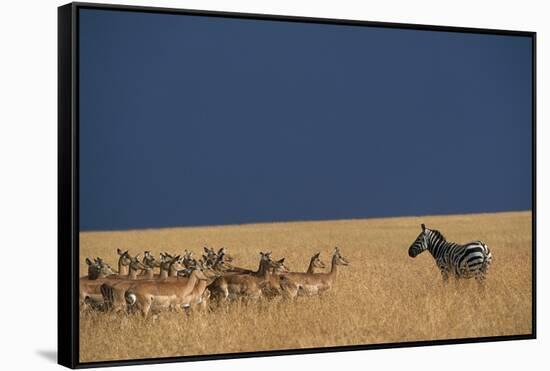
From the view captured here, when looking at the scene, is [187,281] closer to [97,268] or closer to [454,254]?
[97,268]

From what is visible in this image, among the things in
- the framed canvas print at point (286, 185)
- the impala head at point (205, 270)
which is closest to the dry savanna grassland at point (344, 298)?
the framed canvas print at point (286, 185)

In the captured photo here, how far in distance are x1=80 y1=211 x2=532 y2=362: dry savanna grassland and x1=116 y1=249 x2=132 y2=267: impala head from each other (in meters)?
0.05

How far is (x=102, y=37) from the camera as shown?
12.7m

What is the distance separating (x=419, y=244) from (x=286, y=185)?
5.18 ft

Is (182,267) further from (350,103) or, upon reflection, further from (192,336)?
(350,103)

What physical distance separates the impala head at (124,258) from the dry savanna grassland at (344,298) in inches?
2.0

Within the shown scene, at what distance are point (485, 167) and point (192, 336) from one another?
3.50m

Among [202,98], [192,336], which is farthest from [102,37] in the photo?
[192,336]

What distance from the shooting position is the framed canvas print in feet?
41.8

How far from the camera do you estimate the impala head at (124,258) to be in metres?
12.8

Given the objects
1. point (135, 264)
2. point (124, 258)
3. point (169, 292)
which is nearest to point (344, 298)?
point (169, 292)

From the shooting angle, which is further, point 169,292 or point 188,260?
point 188,260

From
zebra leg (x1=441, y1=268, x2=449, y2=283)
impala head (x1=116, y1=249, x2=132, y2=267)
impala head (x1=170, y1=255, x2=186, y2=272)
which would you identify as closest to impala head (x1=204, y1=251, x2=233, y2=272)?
impala head (x1=170, y1=255, x2=186, y2=272)

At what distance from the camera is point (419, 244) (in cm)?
1428
